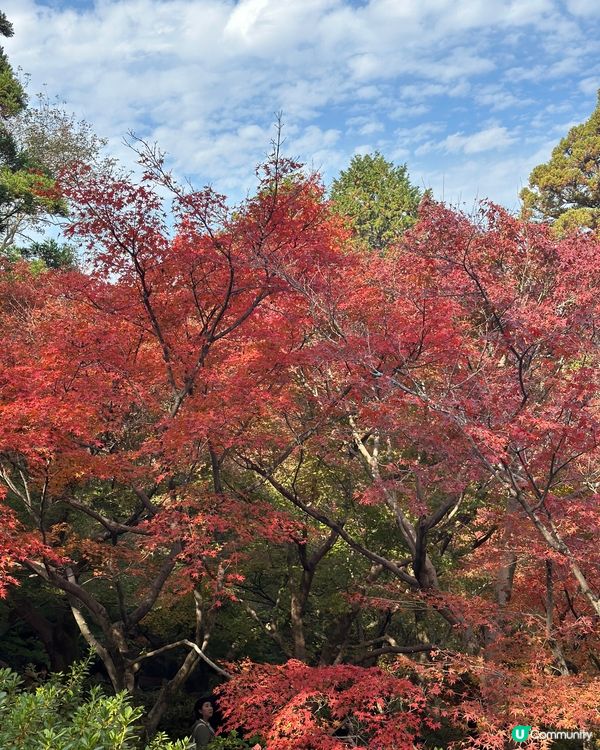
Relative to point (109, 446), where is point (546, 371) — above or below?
above

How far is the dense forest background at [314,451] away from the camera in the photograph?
300 inches

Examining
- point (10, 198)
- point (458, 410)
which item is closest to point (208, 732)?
point (458, 410)

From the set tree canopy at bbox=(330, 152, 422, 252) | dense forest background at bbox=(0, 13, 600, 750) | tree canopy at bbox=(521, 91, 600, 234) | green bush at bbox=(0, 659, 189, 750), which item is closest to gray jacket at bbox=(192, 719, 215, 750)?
dense forest background at bbox=(0, 13, 600, 750)

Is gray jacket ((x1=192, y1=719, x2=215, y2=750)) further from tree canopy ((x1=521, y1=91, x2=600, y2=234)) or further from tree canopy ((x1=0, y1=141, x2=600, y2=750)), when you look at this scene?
tree canopy ((x1=521, y1=91, x2=600, y2=234))

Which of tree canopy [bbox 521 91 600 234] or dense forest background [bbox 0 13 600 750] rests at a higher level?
tree canopy [bbox 521 91 600 234]

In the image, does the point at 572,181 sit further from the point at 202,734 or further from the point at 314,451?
the point at 202,734

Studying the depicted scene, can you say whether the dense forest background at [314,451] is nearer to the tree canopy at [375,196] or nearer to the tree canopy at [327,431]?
the tree canopy at [327,431]

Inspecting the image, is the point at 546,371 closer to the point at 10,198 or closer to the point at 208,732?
the point at 208,732

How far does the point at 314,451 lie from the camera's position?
10422 mm

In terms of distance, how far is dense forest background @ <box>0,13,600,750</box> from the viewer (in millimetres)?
7613

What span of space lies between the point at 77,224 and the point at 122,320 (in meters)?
1.88

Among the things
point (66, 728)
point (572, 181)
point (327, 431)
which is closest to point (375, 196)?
point (572, 181)

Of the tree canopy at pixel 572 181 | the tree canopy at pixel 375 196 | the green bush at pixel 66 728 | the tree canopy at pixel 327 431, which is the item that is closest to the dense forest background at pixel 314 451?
the tree canopy at pixel 327 431

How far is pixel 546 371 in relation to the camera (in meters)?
10.2
